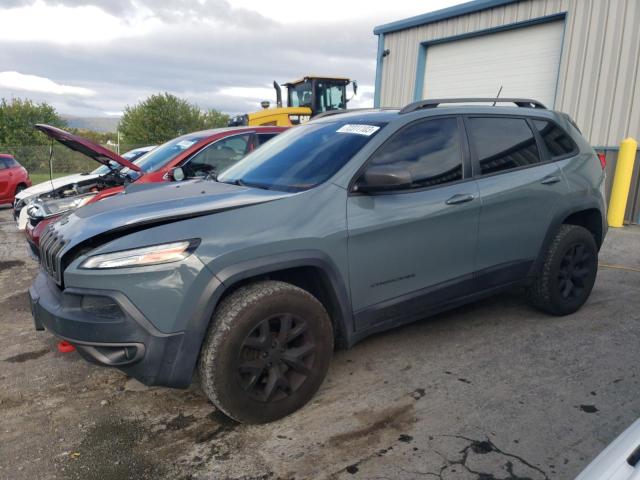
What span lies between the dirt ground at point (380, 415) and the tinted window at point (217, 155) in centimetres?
261

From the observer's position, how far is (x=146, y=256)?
2.34 m

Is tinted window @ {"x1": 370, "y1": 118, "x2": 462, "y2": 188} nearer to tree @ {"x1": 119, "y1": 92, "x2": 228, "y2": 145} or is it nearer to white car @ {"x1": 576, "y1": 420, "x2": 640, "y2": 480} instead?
white car @ {"x1": 576, "y1": 420, "x2": 640, "y2": 480}

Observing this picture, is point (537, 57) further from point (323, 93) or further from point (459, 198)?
point (459, 198)

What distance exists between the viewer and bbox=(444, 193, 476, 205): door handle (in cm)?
322

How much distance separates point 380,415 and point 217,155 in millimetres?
4177

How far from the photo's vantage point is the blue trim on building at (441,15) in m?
11.2

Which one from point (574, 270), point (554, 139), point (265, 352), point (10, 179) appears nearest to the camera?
point (265, 352)

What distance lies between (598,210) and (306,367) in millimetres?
3079

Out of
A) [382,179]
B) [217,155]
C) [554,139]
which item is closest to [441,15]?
[217,155]

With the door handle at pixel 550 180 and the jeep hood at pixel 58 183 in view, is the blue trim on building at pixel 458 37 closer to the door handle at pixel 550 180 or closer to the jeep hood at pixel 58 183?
the door handle at pixel 550 180

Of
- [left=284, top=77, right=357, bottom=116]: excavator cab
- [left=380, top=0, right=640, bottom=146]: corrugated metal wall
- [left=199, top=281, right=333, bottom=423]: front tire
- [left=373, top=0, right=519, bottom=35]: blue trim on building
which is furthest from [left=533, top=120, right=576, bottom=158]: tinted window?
[left=284, top=77, right=357, bottom=116]: excavator cab

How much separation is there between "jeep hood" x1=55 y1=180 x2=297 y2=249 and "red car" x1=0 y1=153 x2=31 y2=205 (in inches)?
444

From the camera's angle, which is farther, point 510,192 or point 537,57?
point 537,57

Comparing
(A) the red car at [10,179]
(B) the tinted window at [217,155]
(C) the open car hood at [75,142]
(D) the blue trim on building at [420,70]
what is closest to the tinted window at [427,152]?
(B) the tinted window at [217,155]
